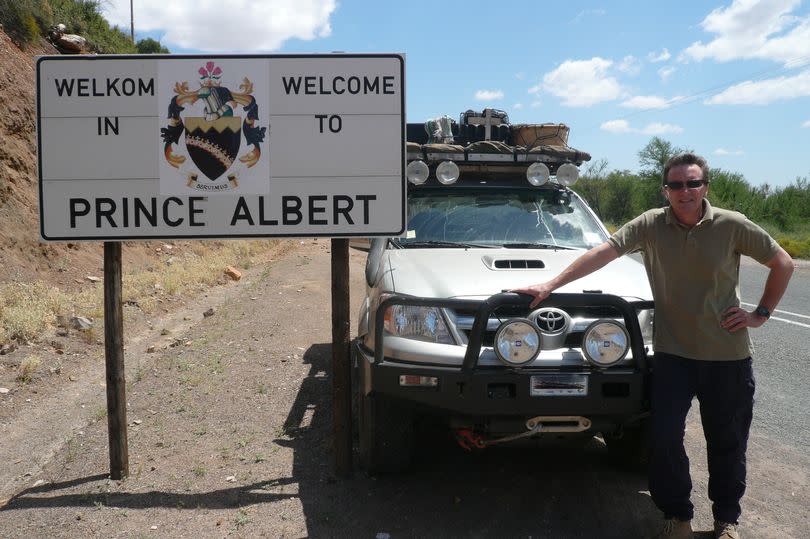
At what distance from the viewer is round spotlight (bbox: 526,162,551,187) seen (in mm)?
5406

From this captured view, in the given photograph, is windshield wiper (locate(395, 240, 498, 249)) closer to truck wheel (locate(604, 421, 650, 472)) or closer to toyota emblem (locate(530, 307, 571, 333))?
toyota emblem (locate(530, 307, 571, 333))

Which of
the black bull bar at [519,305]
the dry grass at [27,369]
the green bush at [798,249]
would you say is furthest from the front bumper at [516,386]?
the green bush at [798,249]

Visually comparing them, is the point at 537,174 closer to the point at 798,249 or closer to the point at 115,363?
the point at 115,363

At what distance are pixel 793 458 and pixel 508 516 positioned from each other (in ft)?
7.41

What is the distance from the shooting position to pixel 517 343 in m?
3.66

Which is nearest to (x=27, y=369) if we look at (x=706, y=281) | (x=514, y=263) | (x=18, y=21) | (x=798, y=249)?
(x=514, y=263)

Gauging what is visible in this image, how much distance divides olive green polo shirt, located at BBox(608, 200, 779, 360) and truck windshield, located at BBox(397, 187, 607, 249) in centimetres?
131

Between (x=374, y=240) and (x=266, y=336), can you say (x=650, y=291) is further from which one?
(x=266, y=336)

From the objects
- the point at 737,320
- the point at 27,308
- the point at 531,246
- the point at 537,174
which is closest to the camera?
the point at 737,320

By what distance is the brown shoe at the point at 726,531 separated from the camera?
375 centimetres

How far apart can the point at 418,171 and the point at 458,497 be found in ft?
7.30

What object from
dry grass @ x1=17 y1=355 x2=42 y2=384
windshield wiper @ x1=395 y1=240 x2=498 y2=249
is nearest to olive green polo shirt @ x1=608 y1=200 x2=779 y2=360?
windshield wiper @ x1=395 y1=240 x2=498 y2=249

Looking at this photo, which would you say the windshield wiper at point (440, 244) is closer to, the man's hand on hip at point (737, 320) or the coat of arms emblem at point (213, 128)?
the coat of arms emblem at point (213, 128)

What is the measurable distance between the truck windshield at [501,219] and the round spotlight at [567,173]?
0.22 m
